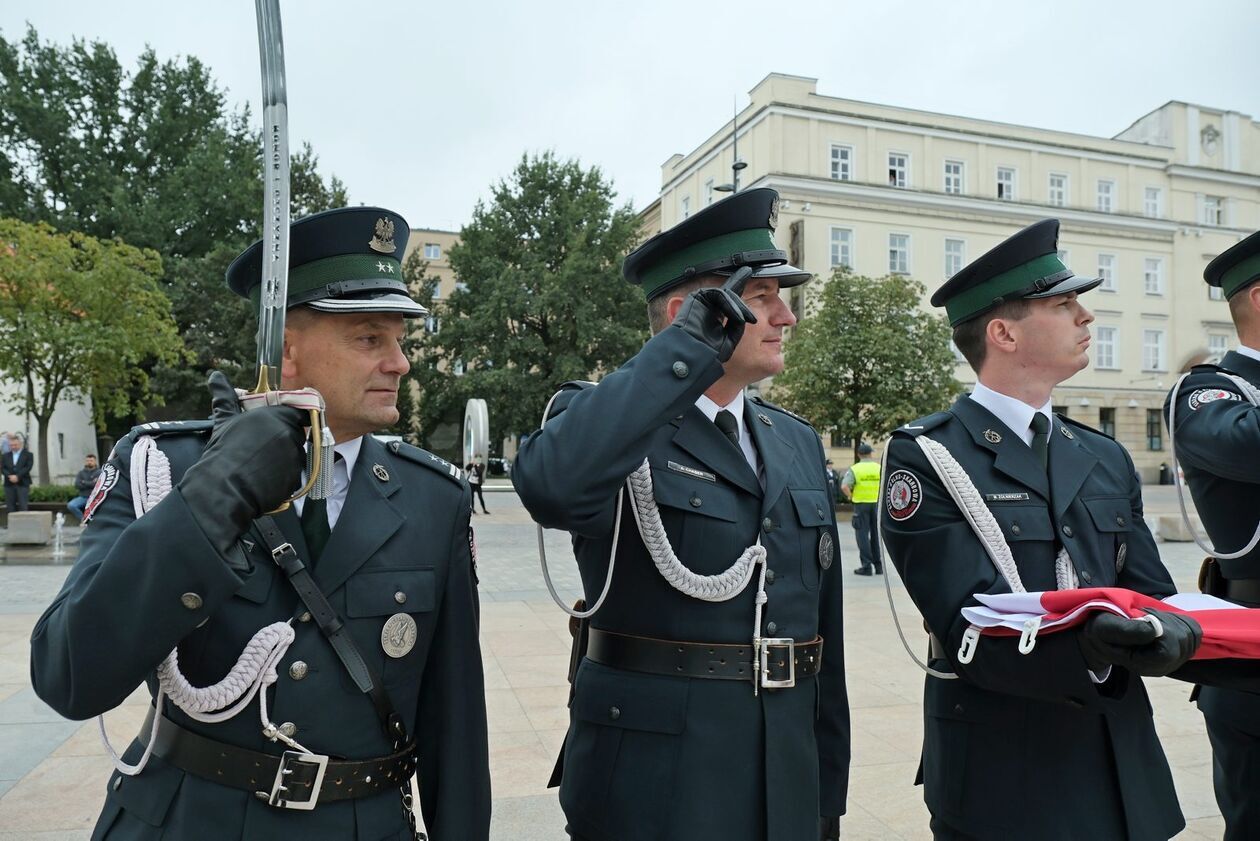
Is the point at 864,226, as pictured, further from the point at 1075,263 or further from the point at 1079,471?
the point at 1079,471

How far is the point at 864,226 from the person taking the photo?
38250 mm

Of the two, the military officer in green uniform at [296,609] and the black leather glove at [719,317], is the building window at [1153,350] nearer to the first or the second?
the black leather glove at [719,317]

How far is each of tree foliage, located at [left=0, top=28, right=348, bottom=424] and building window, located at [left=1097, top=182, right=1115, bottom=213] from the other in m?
33.8

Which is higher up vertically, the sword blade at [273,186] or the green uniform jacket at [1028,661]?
the sword blade at [273,186]

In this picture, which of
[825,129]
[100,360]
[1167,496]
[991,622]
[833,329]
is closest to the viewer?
[991,622]

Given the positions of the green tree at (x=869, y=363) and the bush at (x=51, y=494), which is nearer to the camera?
the bush at (x=51, y=494)

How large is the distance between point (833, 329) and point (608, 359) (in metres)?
16.1

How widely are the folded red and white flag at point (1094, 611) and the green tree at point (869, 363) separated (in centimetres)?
2118

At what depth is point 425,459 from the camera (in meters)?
2.17

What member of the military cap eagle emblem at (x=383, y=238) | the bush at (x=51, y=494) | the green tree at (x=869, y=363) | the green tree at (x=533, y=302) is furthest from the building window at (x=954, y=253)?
the military cap eagle emblem at (x=383, y=238)

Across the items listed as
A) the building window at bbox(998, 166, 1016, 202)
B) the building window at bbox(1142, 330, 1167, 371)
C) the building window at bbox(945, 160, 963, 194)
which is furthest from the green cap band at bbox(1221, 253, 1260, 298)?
the building window at bbox(1142, 330, 1167, 371)

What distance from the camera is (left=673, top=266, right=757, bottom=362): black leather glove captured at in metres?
2.00

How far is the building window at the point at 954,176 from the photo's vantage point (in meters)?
39.9

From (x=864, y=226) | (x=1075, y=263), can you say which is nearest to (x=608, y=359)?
(x=864, y=226)
